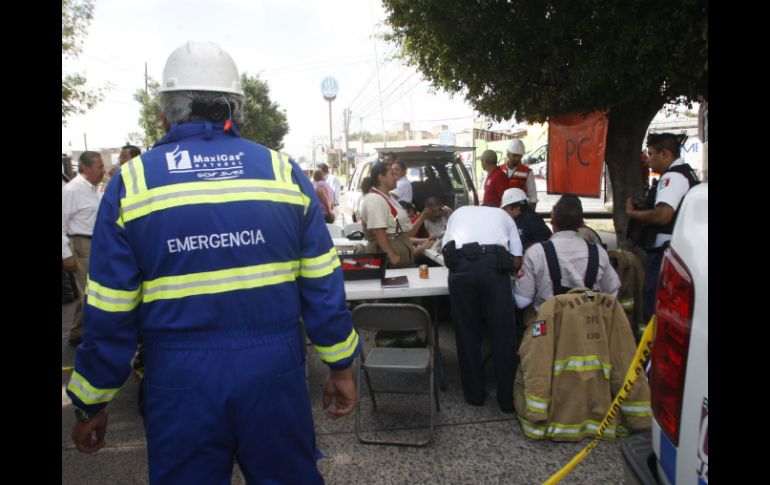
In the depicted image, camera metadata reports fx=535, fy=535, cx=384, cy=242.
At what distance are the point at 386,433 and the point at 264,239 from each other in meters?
2.26

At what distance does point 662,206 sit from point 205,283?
12.5ft

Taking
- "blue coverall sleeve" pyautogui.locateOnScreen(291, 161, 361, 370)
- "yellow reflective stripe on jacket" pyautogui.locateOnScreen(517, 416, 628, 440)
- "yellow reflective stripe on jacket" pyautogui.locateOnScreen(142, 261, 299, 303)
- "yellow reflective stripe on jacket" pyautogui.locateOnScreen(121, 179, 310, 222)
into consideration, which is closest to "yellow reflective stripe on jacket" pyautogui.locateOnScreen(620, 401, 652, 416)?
"yellow reflective stripe on jacket" pyautogui.locateOnScreen(517, 416, 628, 440)

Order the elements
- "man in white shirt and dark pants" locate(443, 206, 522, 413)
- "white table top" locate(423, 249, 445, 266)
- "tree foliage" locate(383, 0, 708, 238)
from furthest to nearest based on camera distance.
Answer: "white table top" locate(423, 249, 445, 266) < "tree foliage" locate(383, 0, 708, 238) < "man in white shirt and dark pants" locate(443, 206, 522, 413)

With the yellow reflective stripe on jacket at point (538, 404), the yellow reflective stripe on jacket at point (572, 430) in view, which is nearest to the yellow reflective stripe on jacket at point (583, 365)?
the yellow reflective stripe on jacket at point (538, 404)

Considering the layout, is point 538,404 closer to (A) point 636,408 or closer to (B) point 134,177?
(A) point 636,408

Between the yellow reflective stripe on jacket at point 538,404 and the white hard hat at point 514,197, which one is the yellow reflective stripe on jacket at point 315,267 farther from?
the white hard hat at point 514,197

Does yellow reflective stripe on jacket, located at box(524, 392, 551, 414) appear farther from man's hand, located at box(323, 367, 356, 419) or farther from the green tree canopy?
the green tree canopy

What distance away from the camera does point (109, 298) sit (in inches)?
62.7

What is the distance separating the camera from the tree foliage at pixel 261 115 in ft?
106

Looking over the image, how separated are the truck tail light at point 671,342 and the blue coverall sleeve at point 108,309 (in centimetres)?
152

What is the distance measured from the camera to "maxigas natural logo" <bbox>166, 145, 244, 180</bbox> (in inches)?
64.5
